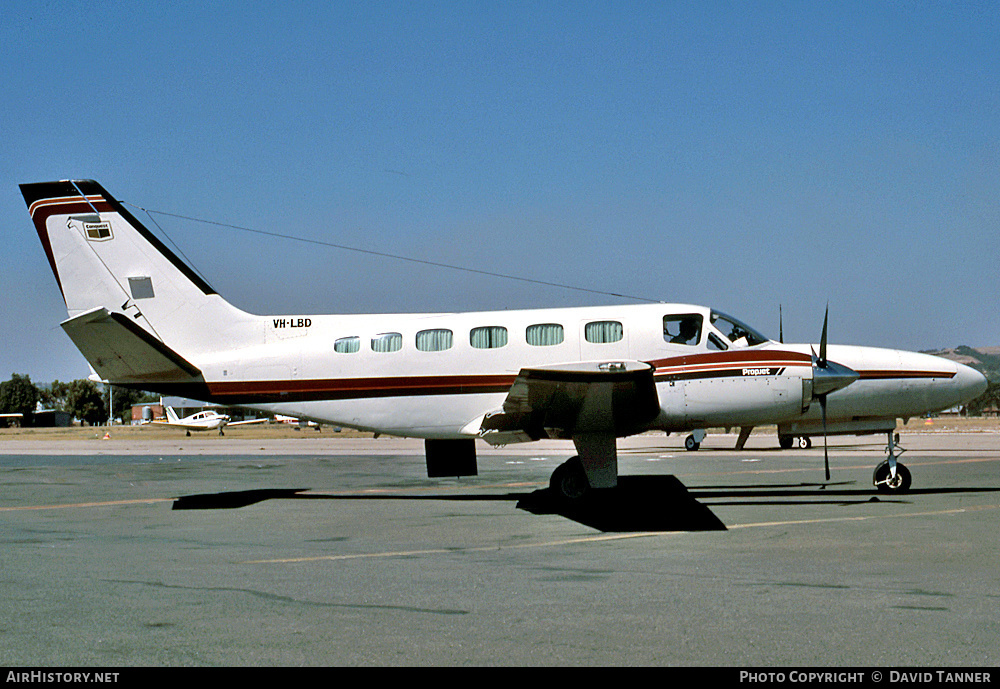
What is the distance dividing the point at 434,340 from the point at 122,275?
628 cm

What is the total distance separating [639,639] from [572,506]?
8453 mm

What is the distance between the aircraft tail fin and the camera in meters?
15.9

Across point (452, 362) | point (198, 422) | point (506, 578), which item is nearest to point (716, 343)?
point (452, 362)

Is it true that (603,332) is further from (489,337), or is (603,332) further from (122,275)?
(122,275)

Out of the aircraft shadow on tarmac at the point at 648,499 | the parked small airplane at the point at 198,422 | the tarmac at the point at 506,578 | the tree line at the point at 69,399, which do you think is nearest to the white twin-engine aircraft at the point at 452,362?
the aircraft shadow on tarmac at the point at 648,499

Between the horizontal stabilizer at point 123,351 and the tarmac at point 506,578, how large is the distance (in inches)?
92.8

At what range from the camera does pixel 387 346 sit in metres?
15.5

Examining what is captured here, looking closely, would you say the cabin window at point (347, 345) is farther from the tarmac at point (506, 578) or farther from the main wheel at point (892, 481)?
the main wheel at point (892, 481)

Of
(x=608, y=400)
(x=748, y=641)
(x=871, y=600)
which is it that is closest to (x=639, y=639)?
(x=748, y=641)

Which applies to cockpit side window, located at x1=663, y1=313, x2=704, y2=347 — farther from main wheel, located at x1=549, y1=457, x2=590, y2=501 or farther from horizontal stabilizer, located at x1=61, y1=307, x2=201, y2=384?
horizontal stabilizer, located at x1=61, y1=307, x2=201, y2=384

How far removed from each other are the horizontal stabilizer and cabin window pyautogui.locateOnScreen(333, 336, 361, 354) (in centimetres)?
264

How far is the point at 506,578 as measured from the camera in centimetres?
804
